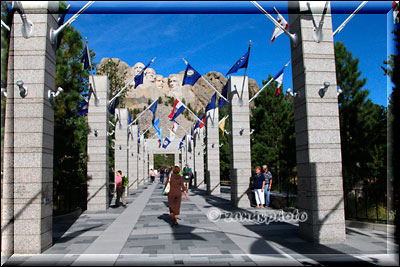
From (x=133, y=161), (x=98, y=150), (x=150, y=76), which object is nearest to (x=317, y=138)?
(x=98, y=150)

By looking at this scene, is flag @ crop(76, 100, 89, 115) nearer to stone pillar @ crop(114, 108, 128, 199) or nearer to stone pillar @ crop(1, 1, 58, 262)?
stone pillar @ crop(114, 108, 128, 199)

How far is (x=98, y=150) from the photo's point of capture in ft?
50.8

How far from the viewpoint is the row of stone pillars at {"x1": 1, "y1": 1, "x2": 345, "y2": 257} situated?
7.20 metres

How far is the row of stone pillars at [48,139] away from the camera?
7.20 meters

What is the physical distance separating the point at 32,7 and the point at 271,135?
24188 mm

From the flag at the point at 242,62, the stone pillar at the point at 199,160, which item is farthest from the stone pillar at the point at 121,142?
the flag at the point at 242,62

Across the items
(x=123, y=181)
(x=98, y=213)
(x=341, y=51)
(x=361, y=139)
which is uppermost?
(x=341, y=51)

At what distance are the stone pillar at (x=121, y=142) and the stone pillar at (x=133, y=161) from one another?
19.4ft

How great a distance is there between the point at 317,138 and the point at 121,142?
1740cm

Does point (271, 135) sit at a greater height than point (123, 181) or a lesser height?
greater

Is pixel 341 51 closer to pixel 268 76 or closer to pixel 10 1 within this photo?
pixel 268 76

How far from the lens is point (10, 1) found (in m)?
7.70

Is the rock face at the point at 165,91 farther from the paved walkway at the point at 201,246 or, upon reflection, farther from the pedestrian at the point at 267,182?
the paved walkway at the point at 201,246

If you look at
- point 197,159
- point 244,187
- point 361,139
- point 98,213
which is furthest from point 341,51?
point 197,159
